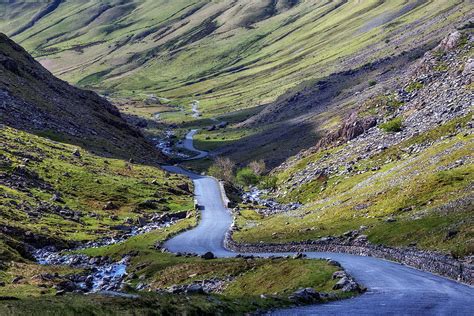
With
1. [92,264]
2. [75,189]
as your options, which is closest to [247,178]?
[75,189]

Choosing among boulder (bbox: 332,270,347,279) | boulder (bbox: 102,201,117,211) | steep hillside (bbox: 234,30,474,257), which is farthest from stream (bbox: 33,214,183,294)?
boulder (bbox: 332,270,347,279)

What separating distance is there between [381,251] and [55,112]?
125763mm

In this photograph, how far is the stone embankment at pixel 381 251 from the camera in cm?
4938

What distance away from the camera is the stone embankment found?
162 ft

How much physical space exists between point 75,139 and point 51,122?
821 cm

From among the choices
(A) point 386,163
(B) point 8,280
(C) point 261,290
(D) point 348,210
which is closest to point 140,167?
(A) point 386,163

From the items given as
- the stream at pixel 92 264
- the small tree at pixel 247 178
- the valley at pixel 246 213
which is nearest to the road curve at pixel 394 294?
the valley at pixel 246 213

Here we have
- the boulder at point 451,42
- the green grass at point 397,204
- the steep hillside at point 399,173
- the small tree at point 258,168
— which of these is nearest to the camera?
the green grass at point 397,204

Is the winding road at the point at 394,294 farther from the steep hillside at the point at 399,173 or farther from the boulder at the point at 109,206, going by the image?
the boulder at the point at 109,206

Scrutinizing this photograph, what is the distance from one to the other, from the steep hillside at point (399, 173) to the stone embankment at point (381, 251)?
1.65 m

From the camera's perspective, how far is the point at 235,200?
13450cm

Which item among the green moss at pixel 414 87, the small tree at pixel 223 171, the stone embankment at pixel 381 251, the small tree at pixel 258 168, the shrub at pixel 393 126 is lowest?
the small tree at pixel 258 168

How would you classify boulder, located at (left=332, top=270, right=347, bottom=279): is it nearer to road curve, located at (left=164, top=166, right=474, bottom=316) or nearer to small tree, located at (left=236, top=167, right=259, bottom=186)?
road curve, located at (left=164, top=166, right=474, bottom=316)

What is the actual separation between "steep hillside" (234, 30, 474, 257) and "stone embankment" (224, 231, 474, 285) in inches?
65.0
